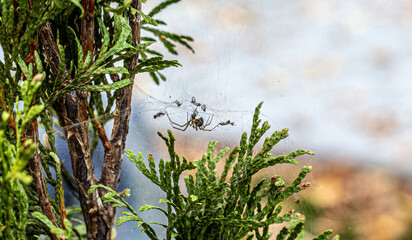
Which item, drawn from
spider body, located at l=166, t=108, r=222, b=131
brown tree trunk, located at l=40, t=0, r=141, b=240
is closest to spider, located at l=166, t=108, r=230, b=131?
spider body, located at l=166, t=108, r=222, b=131

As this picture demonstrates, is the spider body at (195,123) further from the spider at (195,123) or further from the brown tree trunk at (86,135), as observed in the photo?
the brown tree trunk at (86,135)

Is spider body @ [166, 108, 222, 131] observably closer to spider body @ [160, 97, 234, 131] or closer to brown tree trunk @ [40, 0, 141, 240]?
spider body @ [160, 97, 234, 131]

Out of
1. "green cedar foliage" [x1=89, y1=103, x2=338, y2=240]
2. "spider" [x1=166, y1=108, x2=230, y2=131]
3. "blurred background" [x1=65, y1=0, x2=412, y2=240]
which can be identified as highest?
"blurred background" [x1=65, y1=0, x2=412, y2=240]

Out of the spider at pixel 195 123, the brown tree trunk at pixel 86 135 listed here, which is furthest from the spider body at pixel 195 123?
the brown tree trunk at pixel 86 135

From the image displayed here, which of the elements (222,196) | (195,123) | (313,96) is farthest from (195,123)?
(313,96)

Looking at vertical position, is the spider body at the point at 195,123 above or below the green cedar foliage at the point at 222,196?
above

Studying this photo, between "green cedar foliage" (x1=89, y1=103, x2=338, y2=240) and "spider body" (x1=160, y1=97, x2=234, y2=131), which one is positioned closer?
"green cedar foliage" (x1=89, y1=103, x2=338, y2=240)

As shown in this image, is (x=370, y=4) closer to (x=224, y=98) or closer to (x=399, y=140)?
(x=399, y=140)

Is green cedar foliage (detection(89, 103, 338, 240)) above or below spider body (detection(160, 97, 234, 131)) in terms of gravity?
below

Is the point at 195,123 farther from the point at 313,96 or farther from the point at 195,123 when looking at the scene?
the point at 313,96
